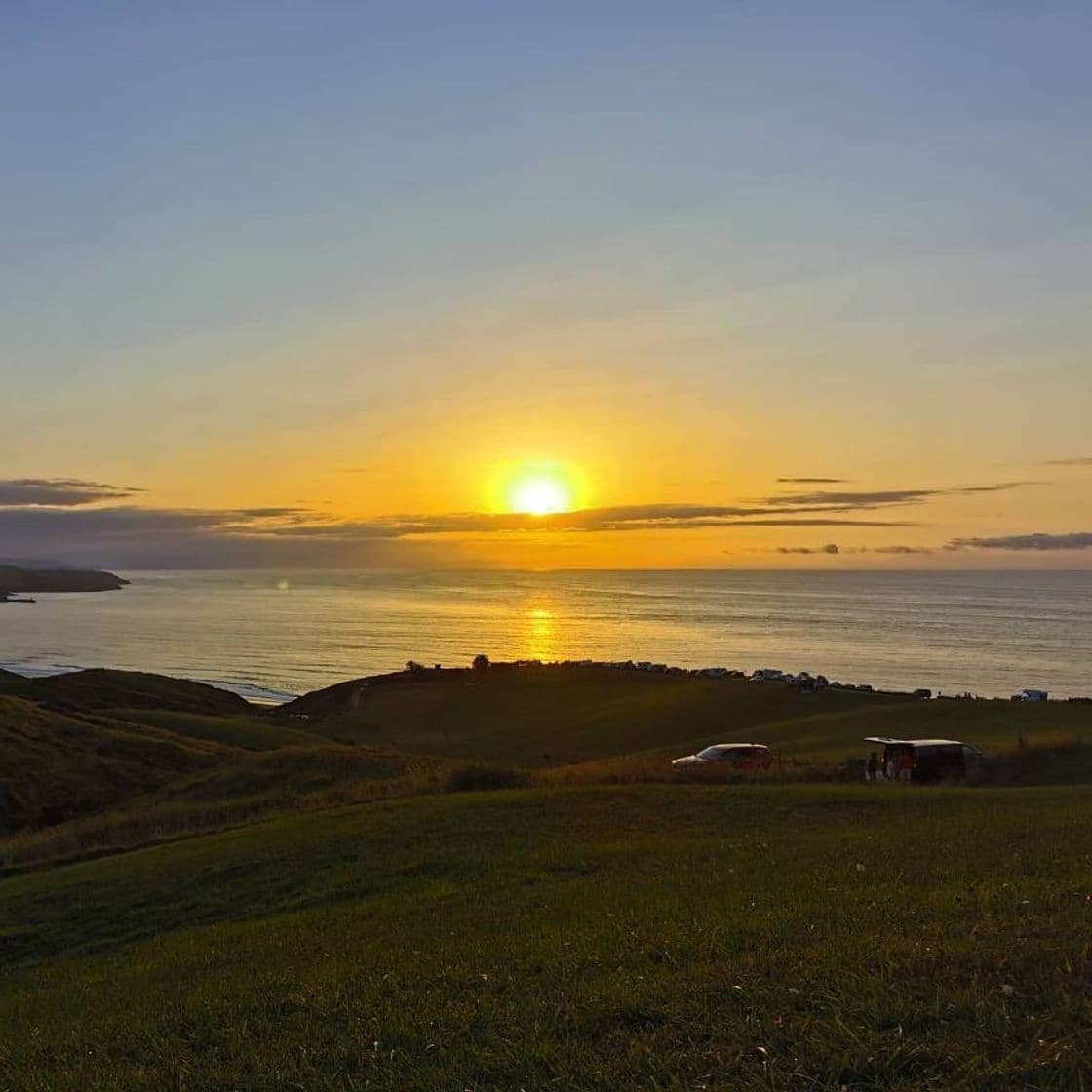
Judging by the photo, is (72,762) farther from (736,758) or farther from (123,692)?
(123,692)

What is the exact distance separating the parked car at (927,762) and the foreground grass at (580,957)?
299 inches

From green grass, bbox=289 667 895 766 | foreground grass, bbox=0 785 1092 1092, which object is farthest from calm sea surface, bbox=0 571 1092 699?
foreground grass, bbox=0 785 1092 1092

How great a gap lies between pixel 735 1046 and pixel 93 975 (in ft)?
31.1

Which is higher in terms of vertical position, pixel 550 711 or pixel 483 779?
pixel 483 779

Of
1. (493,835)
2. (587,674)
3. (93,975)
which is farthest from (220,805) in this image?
(587,674)

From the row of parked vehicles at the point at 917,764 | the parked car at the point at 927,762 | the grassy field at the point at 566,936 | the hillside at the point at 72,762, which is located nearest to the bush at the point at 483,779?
the grassy field at the point at 566,936

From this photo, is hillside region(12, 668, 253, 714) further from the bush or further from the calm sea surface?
the bush

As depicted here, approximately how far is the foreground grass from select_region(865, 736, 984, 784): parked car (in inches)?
299

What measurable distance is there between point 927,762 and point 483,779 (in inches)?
477

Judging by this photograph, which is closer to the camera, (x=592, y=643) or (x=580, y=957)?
(x=580, y=957)

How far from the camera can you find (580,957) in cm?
902

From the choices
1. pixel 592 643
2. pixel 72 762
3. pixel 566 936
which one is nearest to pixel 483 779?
pixel 566 936

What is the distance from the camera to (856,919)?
9383 millimetres

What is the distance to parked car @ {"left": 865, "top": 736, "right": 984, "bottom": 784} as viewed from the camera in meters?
26.2
